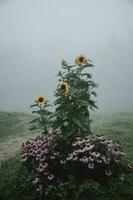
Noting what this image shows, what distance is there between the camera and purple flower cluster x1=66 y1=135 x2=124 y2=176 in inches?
237

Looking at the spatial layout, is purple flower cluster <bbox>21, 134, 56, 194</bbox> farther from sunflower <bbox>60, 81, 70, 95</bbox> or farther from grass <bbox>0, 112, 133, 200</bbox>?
sunflower <bbox>60, 81, 70, 95</bbox>

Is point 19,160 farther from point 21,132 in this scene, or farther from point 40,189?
point 21,132

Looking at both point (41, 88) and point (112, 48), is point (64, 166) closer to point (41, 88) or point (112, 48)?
point (41, 88)

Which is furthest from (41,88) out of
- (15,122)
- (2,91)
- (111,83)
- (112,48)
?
(15,122)

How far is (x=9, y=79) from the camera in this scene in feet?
160

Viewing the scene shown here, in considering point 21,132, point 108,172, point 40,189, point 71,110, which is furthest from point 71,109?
point 21,132

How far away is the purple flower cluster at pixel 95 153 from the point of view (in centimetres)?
602

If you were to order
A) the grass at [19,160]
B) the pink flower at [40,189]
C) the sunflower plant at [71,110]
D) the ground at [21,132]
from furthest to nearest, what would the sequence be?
the ground at [21,132]
the sunflower plant at [71,110]
the grass at [19,160]
the pink flower at [40,189]

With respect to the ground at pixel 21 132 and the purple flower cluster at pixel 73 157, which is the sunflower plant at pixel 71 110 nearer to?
the purple flower cluster at pixel 73 157

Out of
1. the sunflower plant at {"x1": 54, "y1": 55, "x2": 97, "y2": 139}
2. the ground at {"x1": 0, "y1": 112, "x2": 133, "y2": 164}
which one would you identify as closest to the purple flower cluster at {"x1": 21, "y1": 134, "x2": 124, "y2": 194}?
the sunflower plant at {"x1": 54, "y1": 55, "x2": 97, "y2": 139}

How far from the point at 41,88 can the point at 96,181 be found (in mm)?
37419

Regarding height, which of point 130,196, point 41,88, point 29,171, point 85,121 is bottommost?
point 130,196

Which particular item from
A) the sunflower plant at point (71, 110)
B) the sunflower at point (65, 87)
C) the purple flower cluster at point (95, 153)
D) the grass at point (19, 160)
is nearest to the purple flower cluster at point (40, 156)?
the grass at point (19, 160)

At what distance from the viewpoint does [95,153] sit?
6.19 m
